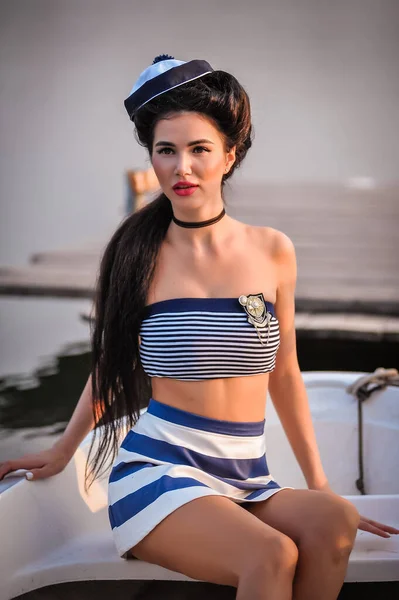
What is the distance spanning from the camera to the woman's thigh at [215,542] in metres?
1.20

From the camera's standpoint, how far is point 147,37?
9.31 m

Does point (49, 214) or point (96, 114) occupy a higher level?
point (96, 114)

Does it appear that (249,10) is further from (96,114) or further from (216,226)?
(216,226)

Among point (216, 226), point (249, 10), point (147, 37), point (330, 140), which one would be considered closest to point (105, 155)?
point (147, 37)

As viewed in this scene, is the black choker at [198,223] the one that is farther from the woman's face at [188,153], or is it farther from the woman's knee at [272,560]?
the woman's knee at [272,560]

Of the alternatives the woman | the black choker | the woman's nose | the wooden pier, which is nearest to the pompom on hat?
the woman

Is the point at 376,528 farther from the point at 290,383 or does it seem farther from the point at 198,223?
the point at 198,223

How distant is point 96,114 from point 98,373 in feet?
27.4

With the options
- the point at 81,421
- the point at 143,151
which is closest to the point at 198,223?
the point at 81,421

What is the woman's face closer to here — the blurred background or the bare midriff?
the bare midriff

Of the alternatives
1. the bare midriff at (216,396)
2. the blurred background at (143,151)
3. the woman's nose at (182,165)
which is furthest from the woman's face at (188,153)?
the blurred background at (143,151)

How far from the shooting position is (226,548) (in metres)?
1.21

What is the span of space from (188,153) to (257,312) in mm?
301

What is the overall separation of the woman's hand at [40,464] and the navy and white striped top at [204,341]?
11.2 inches
